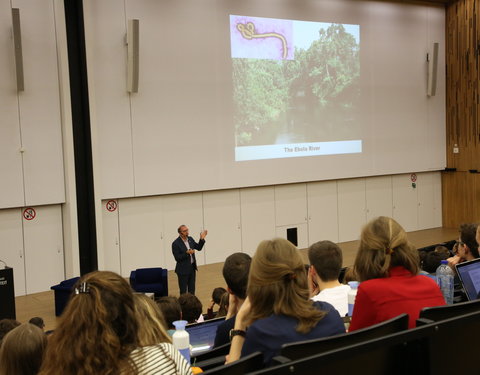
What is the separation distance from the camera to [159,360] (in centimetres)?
226

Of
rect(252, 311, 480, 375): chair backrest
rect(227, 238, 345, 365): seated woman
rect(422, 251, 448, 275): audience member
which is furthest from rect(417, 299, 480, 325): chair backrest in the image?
rect(422, 251, 448, 275): audience member

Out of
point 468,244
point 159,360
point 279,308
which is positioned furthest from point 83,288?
point 468,244

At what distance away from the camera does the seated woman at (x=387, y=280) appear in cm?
302

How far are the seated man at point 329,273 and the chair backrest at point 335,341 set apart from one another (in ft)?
4.97

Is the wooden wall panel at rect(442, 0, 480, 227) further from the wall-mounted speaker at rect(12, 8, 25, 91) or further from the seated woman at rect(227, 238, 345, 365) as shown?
the seated woman at rect(227, 238, 345, 365)

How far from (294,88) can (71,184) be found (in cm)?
553

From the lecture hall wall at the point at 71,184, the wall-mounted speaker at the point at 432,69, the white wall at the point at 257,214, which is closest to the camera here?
the lecture hall wall at the point at 71,184

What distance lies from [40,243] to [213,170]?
3.78 meters

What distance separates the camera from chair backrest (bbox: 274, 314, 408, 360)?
206cm

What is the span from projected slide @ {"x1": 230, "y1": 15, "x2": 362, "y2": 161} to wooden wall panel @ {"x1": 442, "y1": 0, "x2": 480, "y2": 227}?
3.14 meters

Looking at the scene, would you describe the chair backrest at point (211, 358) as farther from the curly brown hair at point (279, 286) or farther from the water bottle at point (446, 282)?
the water bottle at point (446, 282)

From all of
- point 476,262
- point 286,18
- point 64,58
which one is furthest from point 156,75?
point 476,262

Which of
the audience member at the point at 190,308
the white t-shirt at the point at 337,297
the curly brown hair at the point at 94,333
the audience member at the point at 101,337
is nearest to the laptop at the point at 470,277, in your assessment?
the white t-shirt at the point at 337,297

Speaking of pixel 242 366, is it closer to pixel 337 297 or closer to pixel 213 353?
pixel 213 353
